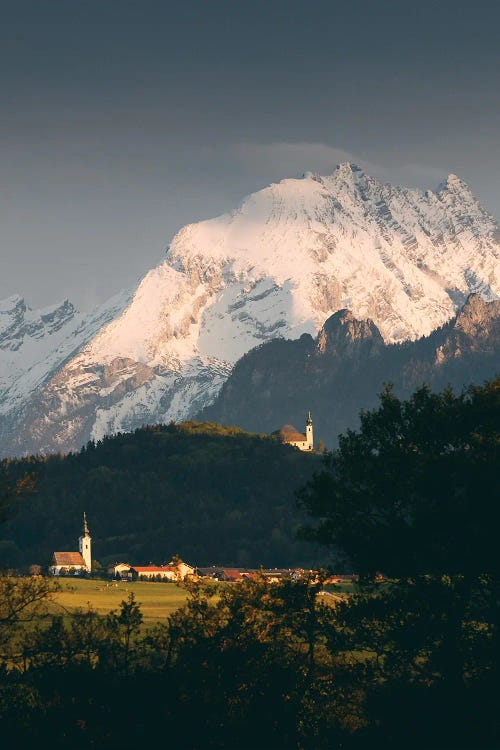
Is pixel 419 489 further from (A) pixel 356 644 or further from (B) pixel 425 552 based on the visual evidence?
(A) pixel 356 644

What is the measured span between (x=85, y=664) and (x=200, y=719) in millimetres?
6483

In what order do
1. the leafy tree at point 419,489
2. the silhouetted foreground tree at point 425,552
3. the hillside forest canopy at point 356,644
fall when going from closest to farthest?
the hillside forest canopy at point 356,644 < the silhouetted foreground tree at point 425,552 < the leafy tree at point 419,489

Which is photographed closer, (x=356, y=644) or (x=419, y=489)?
(x=419, y=489)

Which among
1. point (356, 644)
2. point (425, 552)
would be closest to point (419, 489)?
point (425, 552)

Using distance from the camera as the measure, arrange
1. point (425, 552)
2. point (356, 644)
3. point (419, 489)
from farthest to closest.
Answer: point (356, 644)
point (419, 489)
point (425, 552)

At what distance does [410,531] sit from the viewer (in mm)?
85500

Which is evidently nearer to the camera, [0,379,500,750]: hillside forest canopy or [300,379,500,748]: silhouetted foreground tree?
[0,379,500,750]: hillside forest canopy

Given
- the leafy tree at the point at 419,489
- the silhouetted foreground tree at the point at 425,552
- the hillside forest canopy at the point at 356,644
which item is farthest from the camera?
the leafy tree at the point at 419,489

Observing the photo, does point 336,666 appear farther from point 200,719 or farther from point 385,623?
point 200,719

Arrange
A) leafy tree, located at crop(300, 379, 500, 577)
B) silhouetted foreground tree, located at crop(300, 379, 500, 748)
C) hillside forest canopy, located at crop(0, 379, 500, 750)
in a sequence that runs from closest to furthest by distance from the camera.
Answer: hillside forest canopy, located at crop(0, 379, 500, 750) < silhouetted foreground tree, located at crop(300, 379, 500, 748) < leafy tree, located at crop(300, 379, 500, 577)

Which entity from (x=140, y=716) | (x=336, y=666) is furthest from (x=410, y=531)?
(x=140, y=716)

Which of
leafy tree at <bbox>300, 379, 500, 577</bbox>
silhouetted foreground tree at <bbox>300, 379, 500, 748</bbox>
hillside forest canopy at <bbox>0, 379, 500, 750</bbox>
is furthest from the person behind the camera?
leafy tree at <bbox>300, 379, 500, 577</bbox>

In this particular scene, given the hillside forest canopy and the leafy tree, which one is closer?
the hillside forest canopy

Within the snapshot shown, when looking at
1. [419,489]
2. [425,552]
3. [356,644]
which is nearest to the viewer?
[425,552]
